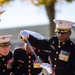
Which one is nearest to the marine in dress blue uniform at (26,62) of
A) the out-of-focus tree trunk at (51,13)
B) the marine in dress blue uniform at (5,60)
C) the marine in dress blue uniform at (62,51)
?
the marine in dress blue uniform at (5,60)

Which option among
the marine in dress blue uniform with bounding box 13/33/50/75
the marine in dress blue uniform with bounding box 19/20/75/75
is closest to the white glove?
the marine in dress blue uniform with bounding box 19/20/75/75

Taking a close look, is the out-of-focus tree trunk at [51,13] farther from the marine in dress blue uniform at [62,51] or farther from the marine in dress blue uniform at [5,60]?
the marine in dress blue uniform at [62,51]

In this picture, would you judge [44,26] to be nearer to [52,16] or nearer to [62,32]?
[52,16]

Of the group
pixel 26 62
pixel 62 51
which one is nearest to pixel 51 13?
pixel 26 62

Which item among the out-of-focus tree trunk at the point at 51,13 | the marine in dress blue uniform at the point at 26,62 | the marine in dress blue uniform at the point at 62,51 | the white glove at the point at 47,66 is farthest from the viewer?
the out-of-focus tree trunk at the point at 51,13

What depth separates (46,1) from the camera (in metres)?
22.4

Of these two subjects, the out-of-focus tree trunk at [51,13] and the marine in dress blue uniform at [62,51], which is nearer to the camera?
the marine in dress blue uniform at [62,51]

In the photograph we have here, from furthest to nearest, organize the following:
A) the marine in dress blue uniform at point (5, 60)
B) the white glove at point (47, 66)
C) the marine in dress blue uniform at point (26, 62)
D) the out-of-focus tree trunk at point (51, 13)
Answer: the out-of-focus tree trunk at point (51, 13) → the marine in dress blue uniform at point (26, 62) → the marine in dress blue uniform at point (5, 60) → the white glove at point (47, 66)

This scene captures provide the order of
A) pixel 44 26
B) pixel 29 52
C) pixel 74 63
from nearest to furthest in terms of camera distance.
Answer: pixel 74 63 < pixel 29 52 < pixel 44 26

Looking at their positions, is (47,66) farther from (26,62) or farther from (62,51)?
(26,62)

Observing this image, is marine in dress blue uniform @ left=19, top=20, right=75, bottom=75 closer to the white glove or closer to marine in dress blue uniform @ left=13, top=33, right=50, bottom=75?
the white glove

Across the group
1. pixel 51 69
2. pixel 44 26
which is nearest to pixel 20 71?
pixel 51 69

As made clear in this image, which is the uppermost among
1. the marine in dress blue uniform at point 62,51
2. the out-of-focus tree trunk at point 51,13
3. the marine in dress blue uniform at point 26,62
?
the marine in dress blue uniform at point 62,51

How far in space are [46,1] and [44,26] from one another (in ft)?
10.8
